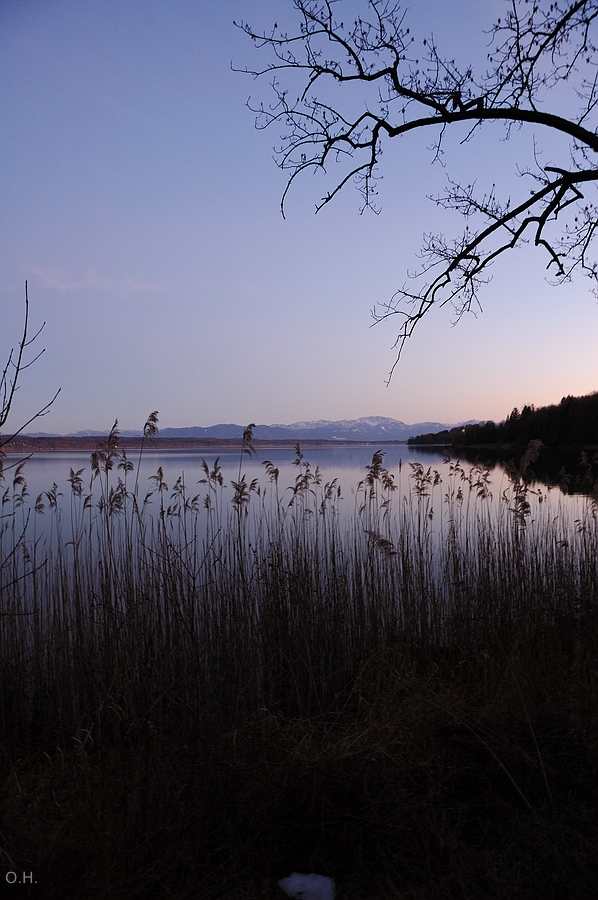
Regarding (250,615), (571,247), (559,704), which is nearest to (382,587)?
(250,615)

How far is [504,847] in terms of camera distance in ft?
7.48

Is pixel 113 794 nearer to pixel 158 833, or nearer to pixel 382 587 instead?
pixel 158 833

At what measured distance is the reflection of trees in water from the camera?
25.0 feet

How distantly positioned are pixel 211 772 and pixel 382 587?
3.31m

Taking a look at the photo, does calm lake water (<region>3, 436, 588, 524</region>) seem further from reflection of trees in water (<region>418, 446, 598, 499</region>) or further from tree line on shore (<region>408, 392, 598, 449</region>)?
tree line on shore (<region>408, 392, 598, 449</region>)

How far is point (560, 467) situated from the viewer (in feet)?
80.5

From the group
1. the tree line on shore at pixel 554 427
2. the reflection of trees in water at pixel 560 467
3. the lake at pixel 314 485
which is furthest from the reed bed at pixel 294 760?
the tree line on shore at pixel 554 427

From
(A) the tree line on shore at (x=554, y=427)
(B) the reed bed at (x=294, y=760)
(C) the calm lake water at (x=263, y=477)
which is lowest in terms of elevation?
(B) the reed bed at (x=294, y=760)

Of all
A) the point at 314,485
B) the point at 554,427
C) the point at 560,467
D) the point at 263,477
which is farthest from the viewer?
the point at 554,427

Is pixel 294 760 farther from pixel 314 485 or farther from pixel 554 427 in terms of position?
pixel 554 427

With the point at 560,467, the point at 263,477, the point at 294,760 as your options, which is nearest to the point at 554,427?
the point at 560,467

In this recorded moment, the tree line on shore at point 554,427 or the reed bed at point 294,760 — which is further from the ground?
the tree line on shore at point 554,427

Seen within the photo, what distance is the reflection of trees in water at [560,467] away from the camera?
7.62 meters

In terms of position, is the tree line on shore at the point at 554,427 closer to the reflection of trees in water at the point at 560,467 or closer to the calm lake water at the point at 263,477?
the reflection of trees in water at the point at 560,467
